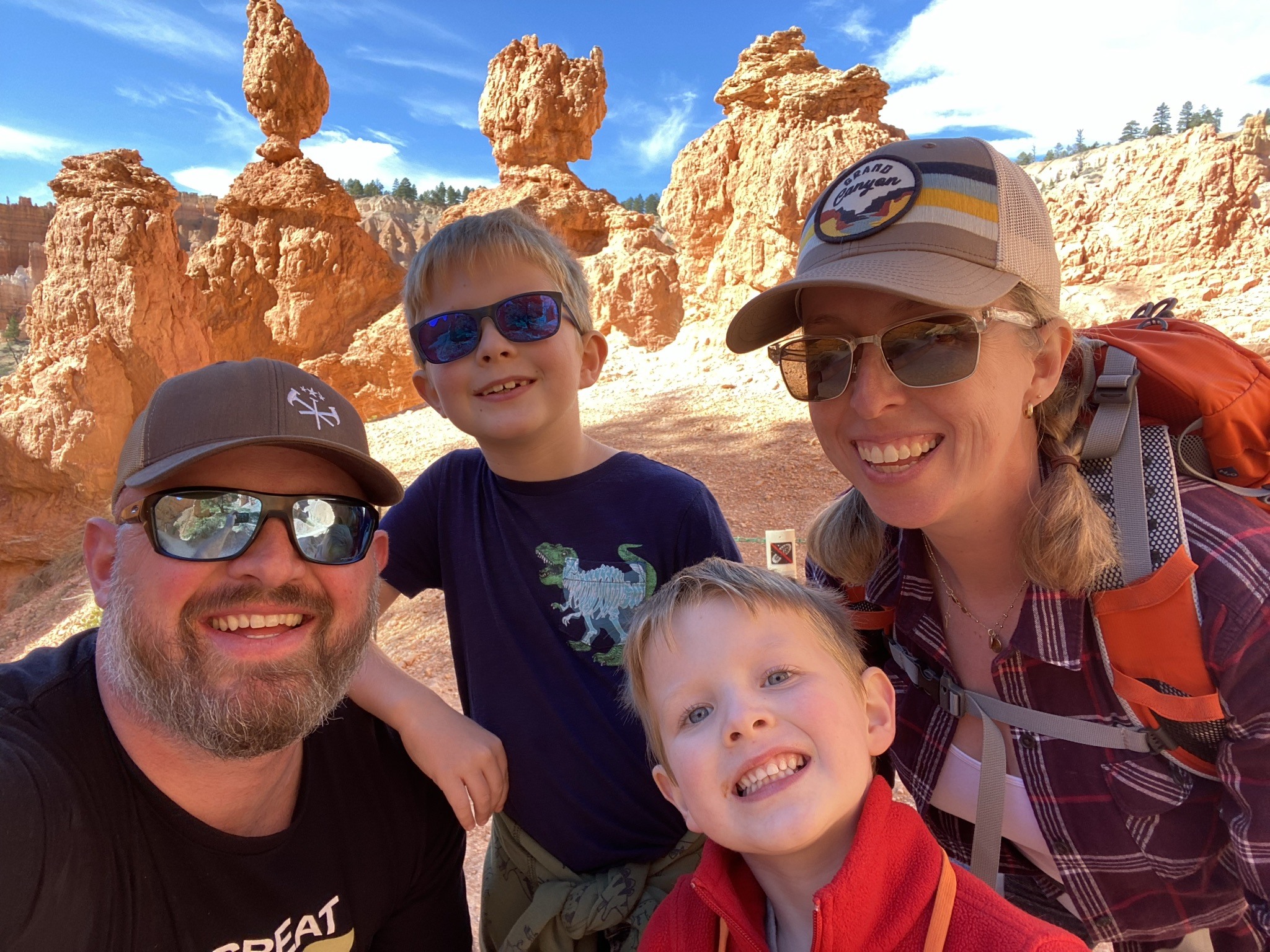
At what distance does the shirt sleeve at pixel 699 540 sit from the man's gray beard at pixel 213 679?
972mm

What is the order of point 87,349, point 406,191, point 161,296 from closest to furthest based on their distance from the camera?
1. point 87,349
2. point 161,296
3. point 406,191

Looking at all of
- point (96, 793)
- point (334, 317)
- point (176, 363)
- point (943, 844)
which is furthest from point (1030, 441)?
point (334, 317)

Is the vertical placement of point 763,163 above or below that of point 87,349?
above

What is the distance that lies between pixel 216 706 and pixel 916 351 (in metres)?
1.73

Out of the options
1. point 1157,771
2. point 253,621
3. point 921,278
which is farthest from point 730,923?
point 921,278

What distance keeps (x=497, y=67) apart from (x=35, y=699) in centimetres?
2100

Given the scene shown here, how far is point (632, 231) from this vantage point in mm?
17141

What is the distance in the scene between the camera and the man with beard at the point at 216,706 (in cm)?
142

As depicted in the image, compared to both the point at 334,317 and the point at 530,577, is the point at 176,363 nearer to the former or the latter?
the point at 334,317

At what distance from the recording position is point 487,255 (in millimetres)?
2287

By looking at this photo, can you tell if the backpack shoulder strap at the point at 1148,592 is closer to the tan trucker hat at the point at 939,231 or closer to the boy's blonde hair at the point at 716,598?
the tan trucker hat at the point at 939,231

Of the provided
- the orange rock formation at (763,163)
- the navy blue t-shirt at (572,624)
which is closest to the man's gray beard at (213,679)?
the navy blue t-shirt at (572,624)

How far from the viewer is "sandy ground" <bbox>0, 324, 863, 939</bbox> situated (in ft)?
21.3

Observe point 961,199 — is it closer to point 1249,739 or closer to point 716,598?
point 716,598
